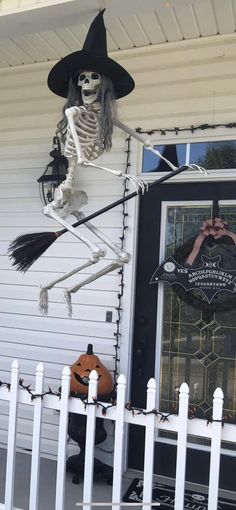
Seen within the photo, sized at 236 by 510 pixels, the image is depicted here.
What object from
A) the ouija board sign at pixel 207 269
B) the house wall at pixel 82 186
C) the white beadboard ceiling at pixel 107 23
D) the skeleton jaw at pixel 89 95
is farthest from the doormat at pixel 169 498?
the white beadboard ceiling at pixel 107 23

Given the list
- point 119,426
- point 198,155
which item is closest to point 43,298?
point 119,426

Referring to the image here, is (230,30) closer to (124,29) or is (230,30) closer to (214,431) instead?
(124,29)

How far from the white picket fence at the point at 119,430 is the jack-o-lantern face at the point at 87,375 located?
0.85 meters

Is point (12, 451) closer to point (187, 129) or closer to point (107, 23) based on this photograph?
point (187, 129)

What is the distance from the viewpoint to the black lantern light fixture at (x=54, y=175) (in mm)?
3709

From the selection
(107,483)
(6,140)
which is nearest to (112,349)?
(107,483)

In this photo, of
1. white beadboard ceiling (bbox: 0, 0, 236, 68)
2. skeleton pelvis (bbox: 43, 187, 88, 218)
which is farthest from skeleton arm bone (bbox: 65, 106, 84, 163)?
white beadboard ceiling (bbox: 0, 0, 236, 68)

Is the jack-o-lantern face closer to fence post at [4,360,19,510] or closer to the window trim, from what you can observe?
fence post at [4,360,19,510]

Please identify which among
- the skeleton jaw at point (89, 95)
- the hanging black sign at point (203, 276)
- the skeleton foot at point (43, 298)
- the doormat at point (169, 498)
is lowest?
the doormat at point (169, 498)

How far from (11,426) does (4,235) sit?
195 cm

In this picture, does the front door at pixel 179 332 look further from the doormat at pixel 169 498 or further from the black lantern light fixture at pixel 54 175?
the black lantern light fixture at pixel 54 175

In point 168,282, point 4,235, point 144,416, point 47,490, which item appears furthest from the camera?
point 4,235

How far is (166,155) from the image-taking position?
360cm

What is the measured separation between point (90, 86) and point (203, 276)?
177 cm
